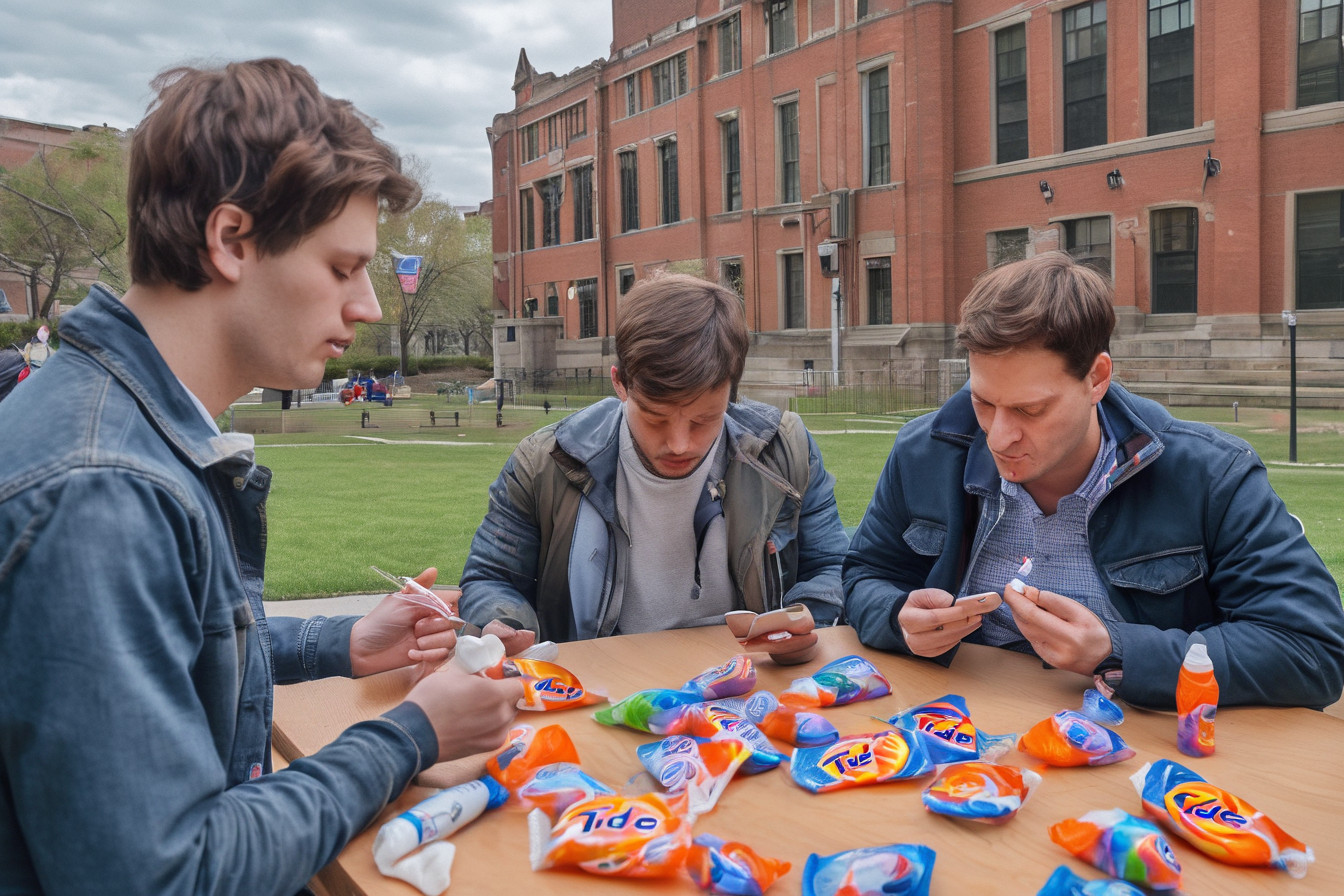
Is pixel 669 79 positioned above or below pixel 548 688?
above

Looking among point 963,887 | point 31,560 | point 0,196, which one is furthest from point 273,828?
point 0,196

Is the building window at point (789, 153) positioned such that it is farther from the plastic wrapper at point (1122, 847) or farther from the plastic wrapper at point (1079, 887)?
the plastic wrapper at point (1079, 887)

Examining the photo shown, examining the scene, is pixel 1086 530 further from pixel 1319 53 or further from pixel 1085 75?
pixel 1085 75

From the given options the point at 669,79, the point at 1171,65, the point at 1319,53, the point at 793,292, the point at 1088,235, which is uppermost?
the point at 669,79

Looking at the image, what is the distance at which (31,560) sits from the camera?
3.38 ft

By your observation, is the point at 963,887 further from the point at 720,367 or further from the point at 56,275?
the point at 56,275

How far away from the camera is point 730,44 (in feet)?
102

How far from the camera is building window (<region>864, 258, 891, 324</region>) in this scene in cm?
2655

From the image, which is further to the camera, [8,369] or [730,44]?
[730,44]

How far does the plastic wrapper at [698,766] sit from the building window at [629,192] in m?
35.1

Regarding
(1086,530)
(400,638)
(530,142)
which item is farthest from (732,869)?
(530,142)

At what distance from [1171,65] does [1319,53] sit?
277cm

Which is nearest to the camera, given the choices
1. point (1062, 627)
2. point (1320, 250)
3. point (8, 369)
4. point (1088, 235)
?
point (1062, 627)

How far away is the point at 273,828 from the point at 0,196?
142 feet
